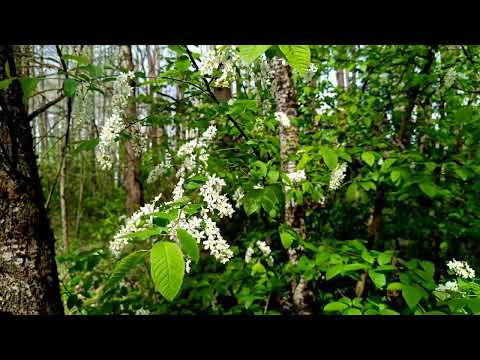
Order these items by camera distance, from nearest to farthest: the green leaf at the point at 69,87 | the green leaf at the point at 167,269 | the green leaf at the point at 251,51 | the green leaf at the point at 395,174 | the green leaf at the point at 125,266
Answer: the green leaf at the point at 251,51 < the green leaf at the point at 167,269 < the green leaf at the point at 125,266 < the green leaf at the point at 69,87 < the green leaf at the point at 395,174

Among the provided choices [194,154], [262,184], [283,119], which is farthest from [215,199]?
[283,119]

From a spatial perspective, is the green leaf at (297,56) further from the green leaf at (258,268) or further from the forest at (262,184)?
the green leaf at (258,268)

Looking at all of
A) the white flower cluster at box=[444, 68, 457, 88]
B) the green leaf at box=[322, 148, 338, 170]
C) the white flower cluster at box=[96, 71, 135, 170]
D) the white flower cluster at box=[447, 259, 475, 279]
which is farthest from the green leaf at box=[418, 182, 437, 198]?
the white flower cluster at box=[96, 71, 135, 170]

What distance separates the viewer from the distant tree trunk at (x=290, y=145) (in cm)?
235

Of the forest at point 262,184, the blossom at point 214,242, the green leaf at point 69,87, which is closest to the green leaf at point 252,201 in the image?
the forest at point 262,184

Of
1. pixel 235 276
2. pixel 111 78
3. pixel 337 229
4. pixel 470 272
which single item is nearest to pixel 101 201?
pixel 337 229

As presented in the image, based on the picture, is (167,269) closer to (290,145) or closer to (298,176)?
(298,176)

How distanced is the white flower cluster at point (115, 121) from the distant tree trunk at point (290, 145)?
96cm

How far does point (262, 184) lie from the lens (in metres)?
1.82

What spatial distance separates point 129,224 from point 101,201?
1038cm

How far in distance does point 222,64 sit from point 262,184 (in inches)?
24.2

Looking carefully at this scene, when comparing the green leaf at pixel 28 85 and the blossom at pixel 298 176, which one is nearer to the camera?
the green leaf at pixel 28 85

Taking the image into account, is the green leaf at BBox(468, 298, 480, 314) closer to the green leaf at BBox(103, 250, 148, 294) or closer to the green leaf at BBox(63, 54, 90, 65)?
the green leaf at BBox(103, 250, 148, 294)
